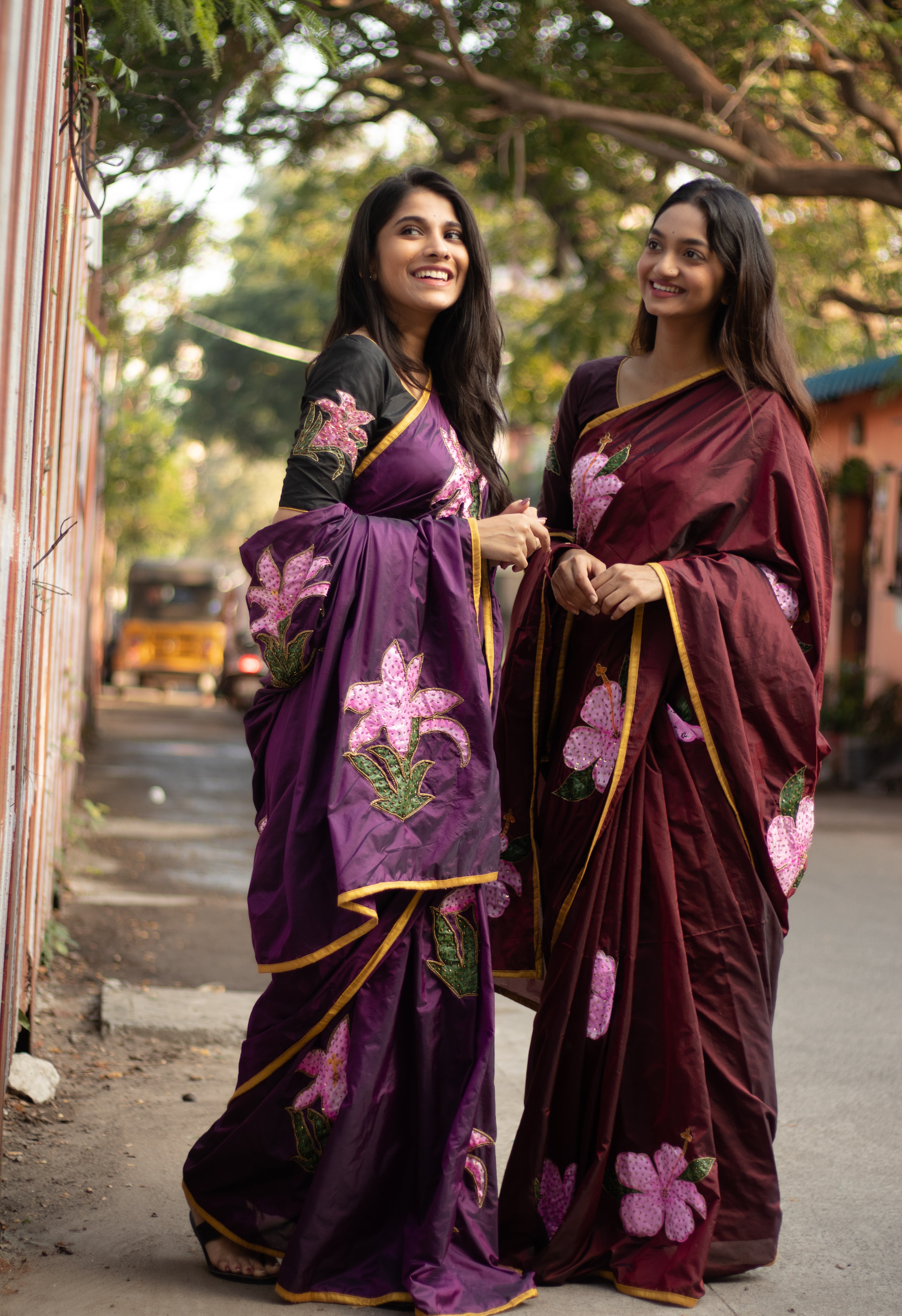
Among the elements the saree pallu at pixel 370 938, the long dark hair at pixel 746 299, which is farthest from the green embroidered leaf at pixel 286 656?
the long dark hair at pixel 746 299

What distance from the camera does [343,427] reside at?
7.80ft

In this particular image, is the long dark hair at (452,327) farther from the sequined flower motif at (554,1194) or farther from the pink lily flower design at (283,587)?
the sequined flower motif at (554,1194)

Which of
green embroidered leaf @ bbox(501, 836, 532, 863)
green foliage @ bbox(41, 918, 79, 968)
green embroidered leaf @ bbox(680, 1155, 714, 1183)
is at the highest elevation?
green embroidered leaf @ bbox(501, 836, 532, 863)

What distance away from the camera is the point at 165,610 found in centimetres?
2555

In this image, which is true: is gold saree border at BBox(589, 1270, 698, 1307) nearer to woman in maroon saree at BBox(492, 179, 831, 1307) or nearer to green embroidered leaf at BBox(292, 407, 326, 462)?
woman in maroon saree at BBox(492, 179, 831, 1307)

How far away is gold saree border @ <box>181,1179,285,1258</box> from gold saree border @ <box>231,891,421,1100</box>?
0.28 metres

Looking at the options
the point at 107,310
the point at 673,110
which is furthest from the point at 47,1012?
the point at 673,110

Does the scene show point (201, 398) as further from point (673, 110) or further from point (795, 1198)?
point (795, 1198)

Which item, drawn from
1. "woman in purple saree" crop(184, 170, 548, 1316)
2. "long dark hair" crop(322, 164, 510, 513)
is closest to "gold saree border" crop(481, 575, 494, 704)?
"woman in purple saree" crop(184, 170, 548, 1316)

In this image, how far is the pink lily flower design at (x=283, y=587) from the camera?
7.57 ft

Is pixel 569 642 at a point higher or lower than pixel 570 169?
lower

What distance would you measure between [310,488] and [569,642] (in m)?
0.73

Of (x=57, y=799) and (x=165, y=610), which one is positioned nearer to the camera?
(x=57, y=799)

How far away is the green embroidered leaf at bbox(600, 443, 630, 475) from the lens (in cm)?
269
